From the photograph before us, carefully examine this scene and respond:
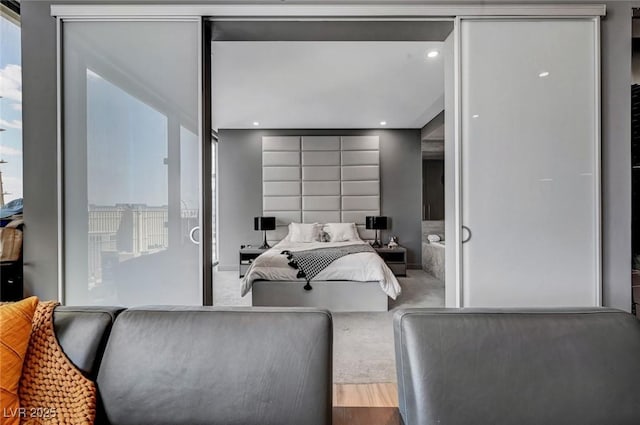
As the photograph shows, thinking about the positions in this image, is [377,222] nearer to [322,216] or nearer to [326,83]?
[322,216]

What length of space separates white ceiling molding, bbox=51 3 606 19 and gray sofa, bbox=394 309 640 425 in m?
1.86

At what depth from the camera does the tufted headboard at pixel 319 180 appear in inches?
228

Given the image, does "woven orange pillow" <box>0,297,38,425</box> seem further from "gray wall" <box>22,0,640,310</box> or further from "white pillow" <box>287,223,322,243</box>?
"white pillow" <box>287,223,322,243</box>

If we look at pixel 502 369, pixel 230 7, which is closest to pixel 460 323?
pixel 502 369

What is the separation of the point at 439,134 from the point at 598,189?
3571 millimetres

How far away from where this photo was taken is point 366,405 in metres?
1.12

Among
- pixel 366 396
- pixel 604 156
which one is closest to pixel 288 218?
pixel 604 156

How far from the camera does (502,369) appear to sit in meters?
0.92

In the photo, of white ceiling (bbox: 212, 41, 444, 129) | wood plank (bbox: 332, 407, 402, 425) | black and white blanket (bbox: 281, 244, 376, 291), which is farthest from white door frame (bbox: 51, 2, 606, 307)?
black and white blanket (bbox: 281, 244, 376, 291)

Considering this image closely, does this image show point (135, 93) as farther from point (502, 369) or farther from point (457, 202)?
point (502, 369)

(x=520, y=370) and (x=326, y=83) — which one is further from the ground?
(x=326, y=83)

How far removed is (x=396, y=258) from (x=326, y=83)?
3.19 m

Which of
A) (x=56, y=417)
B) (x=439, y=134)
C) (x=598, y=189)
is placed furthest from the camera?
(x=439, y=134)

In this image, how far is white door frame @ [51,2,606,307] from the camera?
75.2 inches
